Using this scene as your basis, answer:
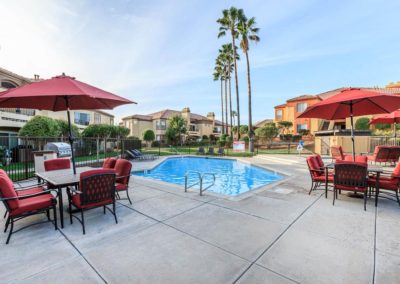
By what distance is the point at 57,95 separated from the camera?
3.25 m

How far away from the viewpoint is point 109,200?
362 cm

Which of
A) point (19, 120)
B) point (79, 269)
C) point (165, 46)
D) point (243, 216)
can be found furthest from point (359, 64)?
point (19, 120)

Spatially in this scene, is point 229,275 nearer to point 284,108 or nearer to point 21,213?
point 21,213

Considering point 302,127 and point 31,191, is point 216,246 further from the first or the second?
point 302,127

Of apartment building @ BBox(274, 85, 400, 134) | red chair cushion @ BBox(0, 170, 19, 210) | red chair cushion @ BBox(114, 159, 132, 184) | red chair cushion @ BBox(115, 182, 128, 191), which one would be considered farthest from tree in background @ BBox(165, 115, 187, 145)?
red chair cushion @ BBox(0, 170, 19, 210)

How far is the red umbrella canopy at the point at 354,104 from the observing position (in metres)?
4.52

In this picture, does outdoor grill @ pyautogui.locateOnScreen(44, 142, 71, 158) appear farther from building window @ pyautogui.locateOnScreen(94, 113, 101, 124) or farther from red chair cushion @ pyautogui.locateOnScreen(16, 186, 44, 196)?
building window @ pyautogui.locateOnScreen(94, 113, 101, 124)

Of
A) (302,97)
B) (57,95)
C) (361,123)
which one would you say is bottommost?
(57,95)

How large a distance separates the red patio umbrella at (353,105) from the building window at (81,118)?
31213mm

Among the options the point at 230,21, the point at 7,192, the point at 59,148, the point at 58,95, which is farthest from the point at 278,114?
the point at 7,192

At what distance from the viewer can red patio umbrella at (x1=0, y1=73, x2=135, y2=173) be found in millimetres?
3339

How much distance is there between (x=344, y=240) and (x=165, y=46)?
1344cm

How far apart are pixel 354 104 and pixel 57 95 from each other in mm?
7898

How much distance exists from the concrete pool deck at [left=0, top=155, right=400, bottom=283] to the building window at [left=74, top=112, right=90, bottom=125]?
2927 centimetres
